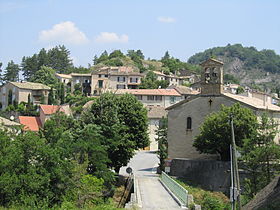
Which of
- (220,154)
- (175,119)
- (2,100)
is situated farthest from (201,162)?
(2,100)

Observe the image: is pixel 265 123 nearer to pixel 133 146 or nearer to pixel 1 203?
Answer: pixel 133 146

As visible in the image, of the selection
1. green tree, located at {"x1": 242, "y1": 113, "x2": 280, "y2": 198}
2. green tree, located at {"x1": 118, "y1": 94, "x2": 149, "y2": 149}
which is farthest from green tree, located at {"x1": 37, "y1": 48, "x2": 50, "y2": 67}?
green tree, located at {"x1": 242, "y1": 113, "x2": 280, "y2": 198}

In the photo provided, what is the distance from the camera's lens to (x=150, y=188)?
113ft

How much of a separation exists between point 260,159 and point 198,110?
505 inches

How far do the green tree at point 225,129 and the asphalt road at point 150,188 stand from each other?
19.3 feet

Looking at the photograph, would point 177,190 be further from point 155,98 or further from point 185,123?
point 155,98

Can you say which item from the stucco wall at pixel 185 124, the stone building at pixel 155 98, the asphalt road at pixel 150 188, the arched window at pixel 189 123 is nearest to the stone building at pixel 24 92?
the stone building at pixel 155 98

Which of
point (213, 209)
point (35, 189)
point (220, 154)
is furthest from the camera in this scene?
point (220, 154)

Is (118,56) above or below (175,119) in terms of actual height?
above

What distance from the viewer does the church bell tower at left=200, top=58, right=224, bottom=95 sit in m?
43.6

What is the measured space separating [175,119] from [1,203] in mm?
24784

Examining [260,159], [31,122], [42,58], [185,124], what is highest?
[42,58]

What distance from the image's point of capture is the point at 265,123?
35156 mm

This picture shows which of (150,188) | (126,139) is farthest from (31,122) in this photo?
(150,188)
